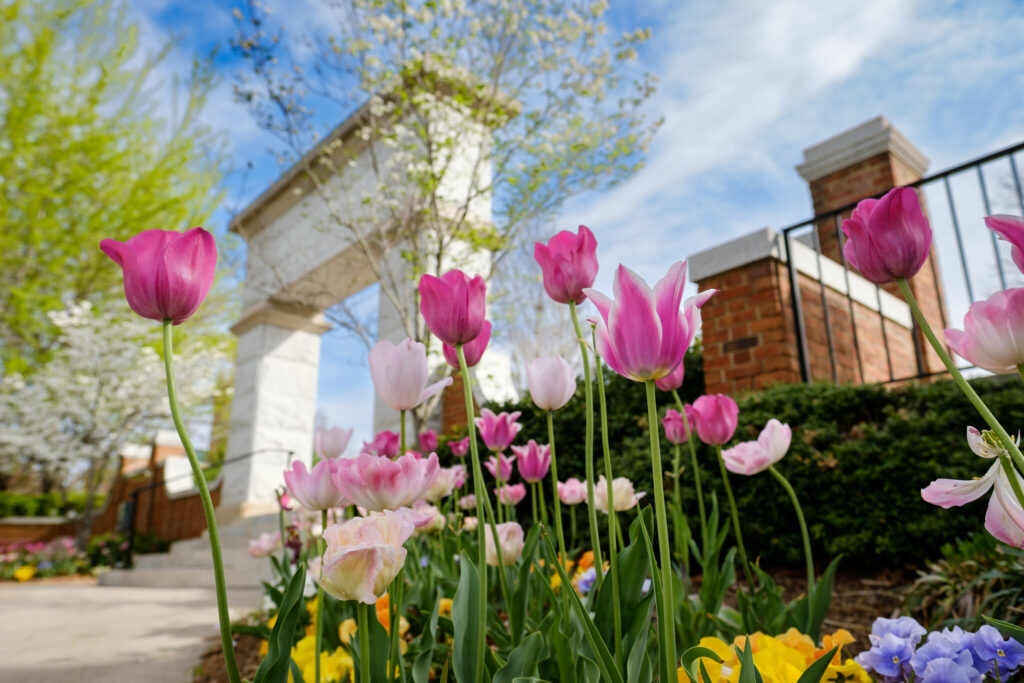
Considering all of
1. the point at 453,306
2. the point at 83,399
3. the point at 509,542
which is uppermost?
the point at 83,399

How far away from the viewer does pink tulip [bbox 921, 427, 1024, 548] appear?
1.95 ft

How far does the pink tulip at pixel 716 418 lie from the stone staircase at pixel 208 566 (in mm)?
5466

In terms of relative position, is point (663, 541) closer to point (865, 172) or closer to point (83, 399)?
point (865, 172)

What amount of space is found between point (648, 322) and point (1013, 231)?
1.13 feet

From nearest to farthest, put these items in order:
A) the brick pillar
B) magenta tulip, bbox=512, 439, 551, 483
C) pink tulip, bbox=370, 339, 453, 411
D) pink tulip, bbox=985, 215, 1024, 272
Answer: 1. pink tulip, bbox=985, 215, 1024, 272
2. pink tulip, bbox=370, 339, 453, 411
3. magenta tulip, bbox=512, 439, 551, 483
4. the brick pillar

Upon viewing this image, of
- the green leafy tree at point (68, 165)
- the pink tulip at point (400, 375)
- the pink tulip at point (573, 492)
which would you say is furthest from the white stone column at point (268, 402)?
the pink tulip at point (400, 375)

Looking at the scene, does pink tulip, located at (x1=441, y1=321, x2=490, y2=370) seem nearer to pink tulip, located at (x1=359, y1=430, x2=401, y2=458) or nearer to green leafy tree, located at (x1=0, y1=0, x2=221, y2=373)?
pink tulip, located at (x1=359, y1=430, x2=401, y2=458)

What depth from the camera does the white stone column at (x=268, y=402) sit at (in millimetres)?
8023

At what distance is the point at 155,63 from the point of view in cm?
1330

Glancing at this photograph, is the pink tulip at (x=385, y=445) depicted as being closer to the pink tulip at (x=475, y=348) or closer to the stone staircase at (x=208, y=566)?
the pink tulip at (x=475, y=348)

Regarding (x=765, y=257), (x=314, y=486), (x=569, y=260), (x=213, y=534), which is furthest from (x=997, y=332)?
(x=765, y=257)

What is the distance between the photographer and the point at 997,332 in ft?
2.06

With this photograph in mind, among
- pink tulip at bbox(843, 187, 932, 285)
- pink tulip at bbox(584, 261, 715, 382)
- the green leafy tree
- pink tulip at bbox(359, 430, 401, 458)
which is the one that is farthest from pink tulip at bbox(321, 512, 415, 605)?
the green leafy tree

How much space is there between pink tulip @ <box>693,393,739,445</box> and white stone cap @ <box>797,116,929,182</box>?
6535 millimetres
